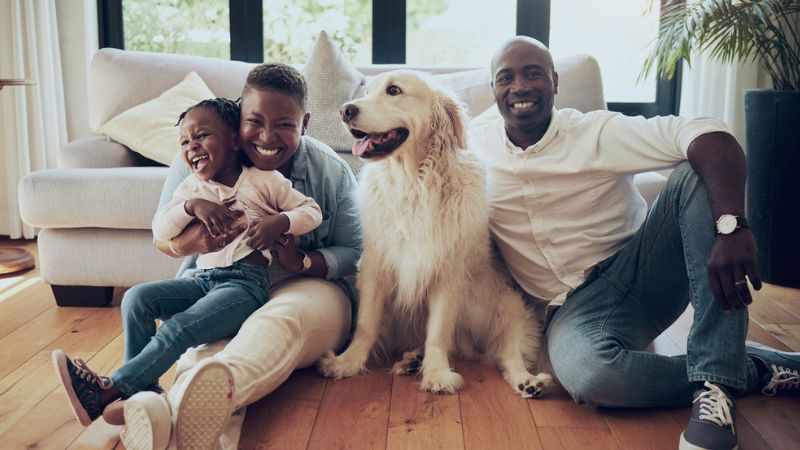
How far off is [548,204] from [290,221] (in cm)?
70

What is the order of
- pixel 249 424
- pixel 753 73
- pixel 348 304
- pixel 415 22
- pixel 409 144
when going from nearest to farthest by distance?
1. pixel 249 424
2. pixel 409 144
3. pixel 348 304
4. pixel 753 73
5. pixel 415 22

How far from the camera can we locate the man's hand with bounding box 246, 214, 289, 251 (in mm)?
1853

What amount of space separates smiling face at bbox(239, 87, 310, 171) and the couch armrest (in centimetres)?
140

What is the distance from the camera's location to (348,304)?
2230 millimetres

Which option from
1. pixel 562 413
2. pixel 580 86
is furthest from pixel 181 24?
pixel 562 413

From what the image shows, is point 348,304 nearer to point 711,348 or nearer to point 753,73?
point 711,348

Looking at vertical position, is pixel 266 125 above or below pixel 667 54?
below

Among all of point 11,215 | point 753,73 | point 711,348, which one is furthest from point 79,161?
point 753,73

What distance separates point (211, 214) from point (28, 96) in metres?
2.99

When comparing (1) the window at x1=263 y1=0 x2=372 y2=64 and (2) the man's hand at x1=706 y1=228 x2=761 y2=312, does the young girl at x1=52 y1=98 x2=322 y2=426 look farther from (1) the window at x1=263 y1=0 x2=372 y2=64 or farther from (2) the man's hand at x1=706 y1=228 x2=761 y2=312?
(1) the window at x1=263 y1=0 x2=372 y2=64

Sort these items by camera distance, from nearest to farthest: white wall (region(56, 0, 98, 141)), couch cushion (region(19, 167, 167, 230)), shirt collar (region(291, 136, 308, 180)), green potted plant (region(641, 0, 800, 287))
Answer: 1. shirt collar (region(291, 136, 308, 180))
2. couch cushion (region(19, 167, 167, 230))
3. green potted plant (region(641, 0, 800, 287))
4. white wall (region(56, 0, 98, 141))

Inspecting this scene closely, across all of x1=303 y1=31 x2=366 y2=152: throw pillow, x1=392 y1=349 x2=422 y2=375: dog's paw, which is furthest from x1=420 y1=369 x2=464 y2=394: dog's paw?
x1=303 y1=31 x2=366 y2=152: throw pillow

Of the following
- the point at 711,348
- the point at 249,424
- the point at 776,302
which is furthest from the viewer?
the point at 776,302

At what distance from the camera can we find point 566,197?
213 centimetres
